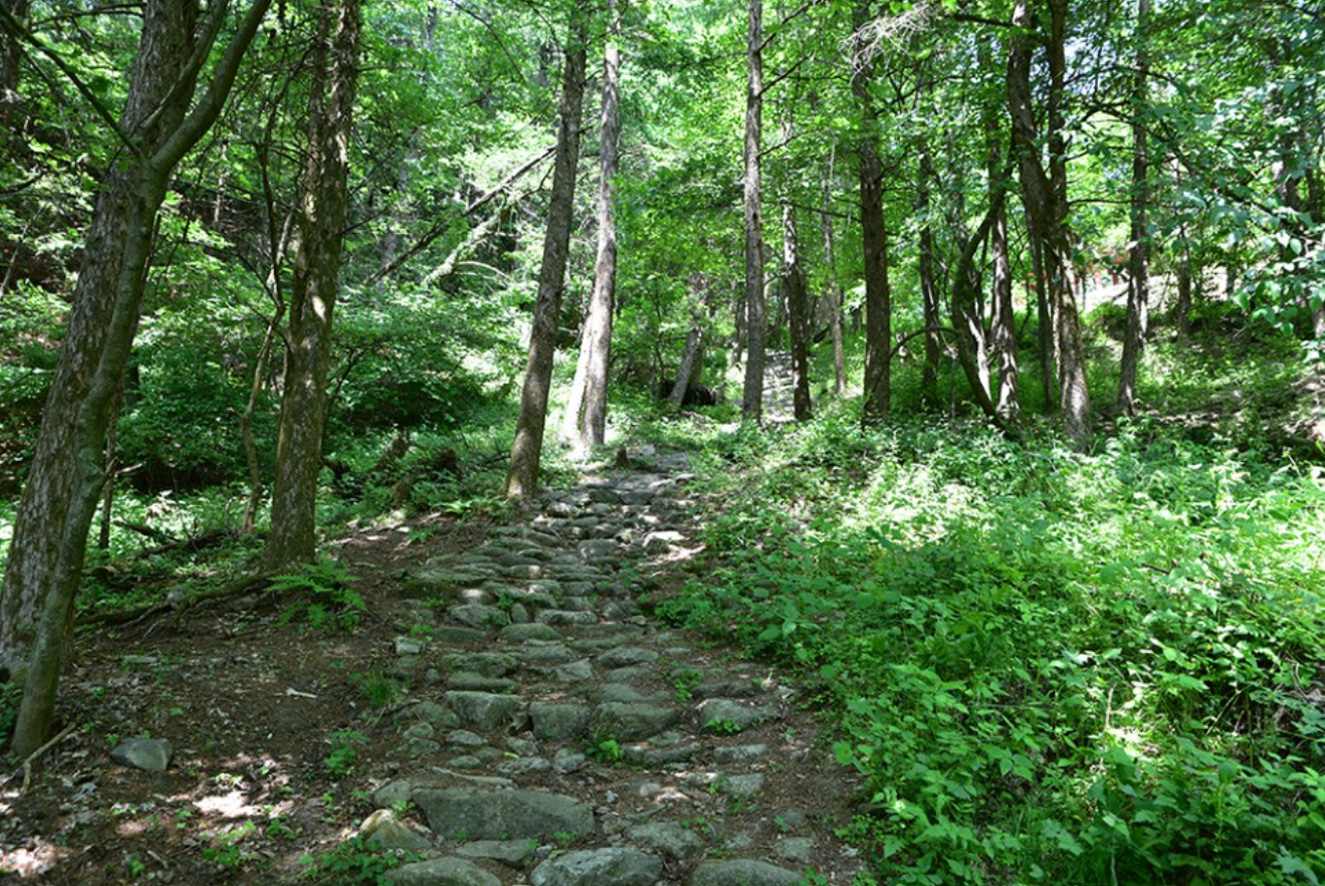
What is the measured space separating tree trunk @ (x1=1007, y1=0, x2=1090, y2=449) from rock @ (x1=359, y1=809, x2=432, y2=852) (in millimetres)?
8039

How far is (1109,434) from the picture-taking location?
11.3 m

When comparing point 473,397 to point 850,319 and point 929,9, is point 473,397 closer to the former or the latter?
point 929,9

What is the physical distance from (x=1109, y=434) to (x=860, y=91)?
6896mm

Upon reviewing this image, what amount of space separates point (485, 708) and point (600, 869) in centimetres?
174

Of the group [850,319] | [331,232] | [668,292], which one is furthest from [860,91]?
[850,319]

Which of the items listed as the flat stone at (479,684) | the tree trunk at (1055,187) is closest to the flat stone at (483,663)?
the flat stone at (479,684)

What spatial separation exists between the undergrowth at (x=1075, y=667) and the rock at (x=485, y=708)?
174 cm

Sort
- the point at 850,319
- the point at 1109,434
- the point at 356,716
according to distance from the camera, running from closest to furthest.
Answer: the point at 356,716
the point at 1109,434
the point at 850,319

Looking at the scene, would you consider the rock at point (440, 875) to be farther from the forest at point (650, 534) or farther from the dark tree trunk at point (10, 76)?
the dark tree trunk at point (10, 76)

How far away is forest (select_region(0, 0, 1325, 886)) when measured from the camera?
10.2ft

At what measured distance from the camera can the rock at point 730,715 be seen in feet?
14.0

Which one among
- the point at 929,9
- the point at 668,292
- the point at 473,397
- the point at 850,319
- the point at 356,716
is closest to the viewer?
the point at 356,716

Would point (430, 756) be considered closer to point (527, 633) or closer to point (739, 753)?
point (739, 753)

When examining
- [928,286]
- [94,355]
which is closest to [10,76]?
[94,355]
